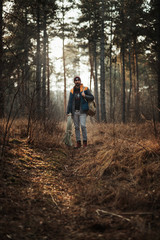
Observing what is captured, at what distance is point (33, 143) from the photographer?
4.08 m

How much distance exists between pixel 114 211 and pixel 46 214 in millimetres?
688

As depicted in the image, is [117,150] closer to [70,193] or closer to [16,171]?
[70,193]

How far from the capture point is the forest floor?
1475 mm

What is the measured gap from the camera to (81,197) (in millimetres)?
2199

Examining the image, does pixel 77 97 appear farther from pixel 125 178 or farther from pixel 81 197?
pixel 81 197

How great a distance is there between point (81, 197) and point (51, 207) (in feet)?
1.38

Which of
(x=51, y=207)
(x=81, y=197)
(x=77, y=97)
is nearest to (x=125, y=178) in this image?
(x=81, y=197)

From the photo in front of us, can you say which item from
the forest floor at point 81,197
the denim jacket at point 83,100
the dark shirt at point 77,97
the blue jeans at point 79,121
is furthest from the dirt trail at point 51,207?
the dark shirt at point 77,97

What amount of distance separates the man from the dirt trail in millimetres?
2341

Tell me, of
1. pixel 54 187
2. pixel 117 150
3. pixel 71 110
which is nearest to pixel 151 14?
pixel 71 110

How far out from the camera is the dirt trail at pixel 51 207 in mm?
1442

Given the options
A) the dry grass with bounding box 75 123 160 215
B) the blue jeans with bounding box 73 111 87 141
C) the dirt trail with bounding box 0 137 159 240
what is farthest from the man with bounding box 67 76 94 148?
the dirt trail with bounding box 0 137 159 240

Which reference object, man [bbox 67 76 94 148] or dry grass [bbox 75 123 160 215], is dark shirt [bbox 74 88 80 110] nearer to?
man [bbox 67 76 94 148]

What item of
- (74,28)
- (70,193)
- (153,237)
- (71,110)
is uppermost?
(74,28)
